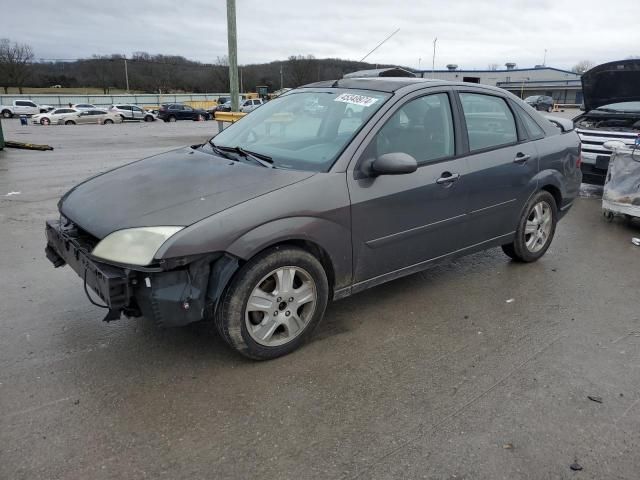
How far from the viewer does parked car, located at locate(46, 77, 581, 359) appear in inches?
111

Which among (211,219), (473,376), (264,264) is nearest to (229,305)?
(264,264)

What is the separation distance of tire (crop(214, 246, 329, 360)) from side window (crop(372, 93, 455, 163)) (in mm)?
991

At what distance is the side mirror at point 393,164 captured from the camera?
333 centimetres

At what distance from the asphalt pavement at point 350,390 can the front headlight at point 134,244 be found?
0.75 m

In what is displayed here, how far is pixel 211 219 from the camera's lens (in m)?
2.82

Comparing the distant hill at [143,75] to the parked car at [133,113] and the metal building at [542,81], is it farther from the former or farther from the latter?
the parked car at [133,113]

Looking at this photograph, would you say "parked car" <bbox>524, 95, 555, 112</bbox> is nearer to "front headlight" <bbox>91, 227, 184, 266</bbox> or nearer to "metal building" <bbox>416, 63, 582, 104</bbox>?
"metal building" <bbox>416, 63, 582, 104</bbox>

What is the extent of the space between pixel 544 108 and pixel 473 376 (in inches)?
1893

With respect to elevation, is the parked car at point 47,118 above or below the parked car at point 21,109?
below

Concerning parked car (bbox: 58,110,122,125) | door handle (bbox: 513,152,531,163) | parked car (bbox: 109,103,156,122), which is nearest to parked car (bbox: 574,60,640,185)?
door handle (bbox: 513,152,531,163)

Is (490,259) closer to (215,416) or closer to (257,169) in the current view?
(257,169)

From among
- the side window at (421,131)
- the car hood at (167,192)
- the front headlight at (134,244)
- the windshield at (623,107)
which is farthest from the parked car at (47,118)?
the front headlight at (134,244)

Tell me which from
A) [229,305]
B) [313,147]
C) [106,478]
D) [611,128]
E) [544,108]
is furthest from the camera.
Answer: [544,108]

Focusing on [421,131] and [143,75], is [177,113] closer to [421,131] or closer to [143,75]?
[421,131]
